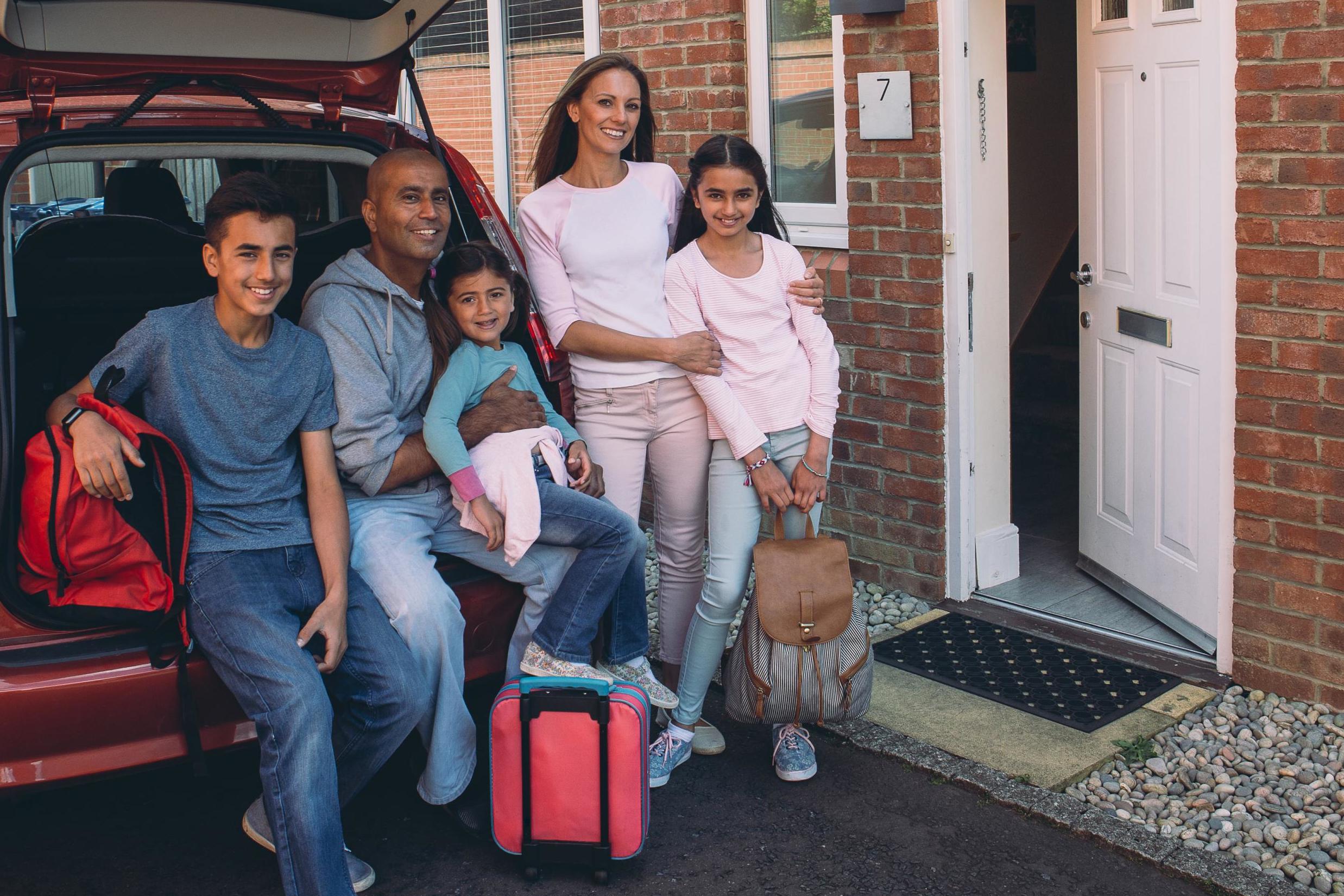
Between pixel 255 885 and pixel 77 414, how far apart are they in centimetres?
125

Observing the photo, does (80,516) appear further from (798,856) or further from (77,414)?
(798,856)

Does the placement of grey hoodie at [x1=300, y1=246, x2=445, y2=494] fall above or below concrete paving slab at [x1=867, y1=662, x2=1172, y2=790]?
above

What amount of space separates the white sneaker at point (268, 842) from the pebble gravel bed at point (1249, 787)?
1886 mm

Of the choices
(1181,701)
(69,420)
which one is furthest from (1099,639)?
(69,420)

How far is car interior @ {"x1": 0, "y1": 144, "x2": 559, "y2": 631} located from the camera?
4.04 metres

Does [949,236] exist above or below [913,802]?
above

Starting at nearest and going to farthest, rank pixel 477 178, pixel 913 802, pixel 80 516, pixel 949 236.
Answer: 1. pixel 80 516
2. pixel 913 802
3. pixel 477 178
4. pixel 949 236

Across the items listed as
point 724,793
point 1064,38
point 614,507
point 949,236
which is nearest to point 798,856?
point 724,793

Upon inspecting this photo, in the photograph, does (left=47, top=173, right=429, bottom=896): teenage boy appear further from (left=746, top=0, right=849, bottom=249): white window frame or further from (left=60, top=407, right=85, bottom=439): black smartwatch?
(left=746, top=0, right=849, bottom=249): white window frame

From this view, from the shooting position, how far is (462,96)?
7.65m

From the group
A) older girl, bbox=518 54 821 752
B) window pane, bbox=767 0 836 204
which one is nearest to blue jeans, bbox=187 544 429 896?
older girl, bbox=518 54 821 752

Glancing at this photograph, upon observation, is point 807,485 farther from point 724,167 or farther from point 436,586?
point 436,586

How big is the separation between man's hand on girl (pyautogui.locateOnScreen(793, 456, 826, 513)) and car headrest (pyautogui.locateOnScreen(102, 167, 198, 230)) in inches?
85.2

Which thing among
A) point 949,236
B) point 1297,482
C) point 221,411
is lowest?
point 1297,482
